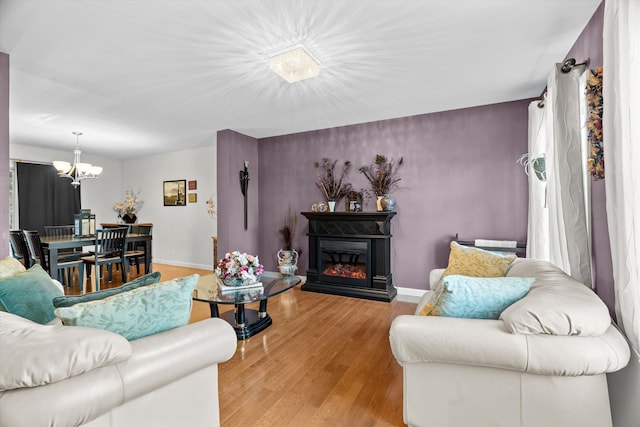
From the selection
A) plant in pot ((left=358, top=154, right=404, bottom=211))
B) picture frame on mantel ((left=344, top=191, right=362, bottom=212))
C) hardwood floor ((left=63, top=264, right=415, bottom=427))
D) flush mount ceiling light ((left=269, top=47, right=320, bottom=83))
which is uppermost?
flush mount ceiling light ((left=269, top=47, right=320, bottom=83))

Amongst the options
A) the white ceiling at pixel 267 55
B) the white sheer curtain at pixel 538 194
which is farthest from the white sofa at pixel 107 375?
→ the white sheer curtain at pixel 538 194

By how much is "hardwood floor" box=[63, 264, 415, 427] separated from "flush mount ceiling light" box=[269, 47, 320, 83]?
7.98 feet

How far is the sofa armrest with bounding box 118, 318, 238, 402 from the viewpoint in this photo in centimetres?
112

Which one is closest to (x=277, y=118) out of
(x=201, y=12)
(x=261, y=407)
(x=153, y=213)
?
(x=201, y=12)

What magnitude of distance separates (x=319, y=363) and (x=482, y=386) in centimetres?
126

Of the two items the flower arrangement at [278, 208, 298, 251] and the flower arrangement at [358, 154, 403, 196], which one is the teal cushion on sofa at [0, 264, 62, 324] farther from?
the flower arrangement at [358, 154, 403, 196]

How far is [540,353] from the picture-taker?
49.4 inches

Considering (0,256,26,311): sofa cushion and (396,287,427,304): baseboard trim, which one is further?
(396,287,427,304): baseboard trim

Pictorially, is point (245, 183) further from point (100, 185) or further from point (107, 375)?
point (100, 185)

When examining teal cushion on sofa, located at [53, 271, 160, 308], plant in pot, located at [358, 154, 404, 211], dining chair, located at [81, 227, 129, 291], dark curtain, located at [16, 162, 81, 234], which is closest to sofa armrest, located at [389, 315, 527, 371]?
teal cushion on sofa, located at [53, 271, 160, 308]

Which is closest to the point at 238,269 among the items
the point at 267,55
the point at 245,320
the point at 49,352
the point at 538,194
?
the point at 245,320

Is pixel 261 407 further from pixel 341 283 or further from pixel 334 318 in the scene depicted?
pixel 341 283

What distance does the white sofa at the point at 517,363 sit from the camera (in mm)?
1252

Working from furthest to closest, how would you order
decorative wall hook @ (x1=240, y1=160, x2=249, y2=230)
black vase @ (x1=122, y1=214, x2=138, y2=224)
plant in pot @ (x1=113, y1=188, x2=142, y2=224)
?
plant in pot @ (x1=113, y1=188, x2=142, y2=224) < black vase @ (x1=122, y1=214, x2=138, y2=224) < decorative wall hook @ (x1=240, y1=160, x2=249, y2=230)
